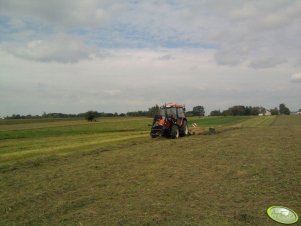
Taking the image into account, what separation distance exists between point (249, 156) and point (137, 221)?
279 inches

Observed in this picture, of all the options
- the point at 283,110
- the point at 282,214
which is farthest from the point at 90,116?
the point at 283,110

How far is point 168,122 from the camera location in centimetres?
2044

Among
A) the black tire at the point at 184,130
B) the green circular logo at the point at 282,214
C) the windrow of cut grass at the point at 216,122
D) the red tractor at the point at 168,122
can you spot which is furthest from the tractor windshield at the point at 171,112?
the windrow of cut grass at the point at 216,122

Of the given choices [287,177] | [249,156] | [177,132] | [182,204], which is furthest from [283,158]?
[177,132]

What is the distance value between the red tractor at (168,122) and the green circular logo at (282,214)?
1421cm

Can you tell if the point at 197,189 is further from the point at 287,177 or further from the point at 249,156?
the point at 249,156

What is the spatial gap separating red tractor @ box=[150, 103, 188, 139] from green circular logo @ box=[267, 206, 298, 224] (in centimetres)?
1421

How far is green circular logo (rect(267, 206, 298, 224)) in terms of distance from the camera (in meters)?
5.59

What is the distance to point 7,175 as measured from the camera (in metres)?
9.94

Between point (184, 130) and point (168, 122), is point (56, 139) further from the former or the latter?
point (184, 130)

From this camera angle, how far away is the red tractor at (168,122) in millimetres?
20406

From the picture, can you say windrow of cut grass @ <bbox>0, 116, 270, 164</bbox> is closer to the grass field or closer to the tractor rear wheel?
the tractor rear wheel

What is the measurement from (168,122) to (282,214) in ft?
48.2

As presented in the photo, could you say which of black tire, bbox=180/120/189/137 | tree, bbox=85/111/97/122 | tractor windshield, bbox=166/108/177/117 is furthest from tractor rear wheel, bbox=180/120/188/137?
tree, bbox=85/111/97/122
